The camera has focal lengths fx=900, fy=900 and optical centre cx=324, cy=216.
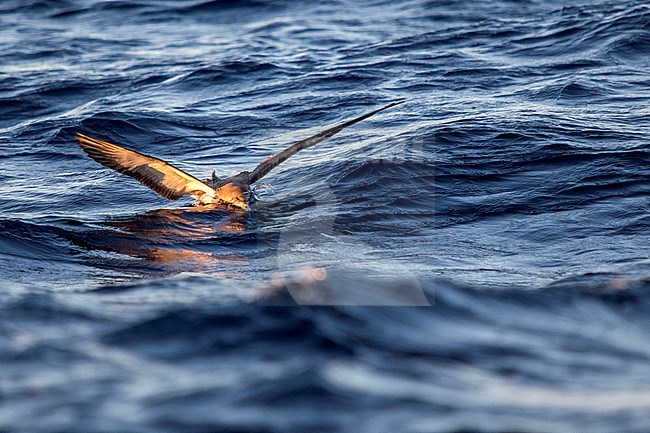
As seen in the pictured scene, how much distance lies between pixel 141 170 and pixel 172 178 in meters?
0.41

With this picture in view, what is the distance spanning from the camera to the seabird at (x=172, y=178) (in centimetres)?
974

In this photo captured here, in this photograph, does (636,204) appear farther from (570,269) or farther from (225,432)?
(225,432)

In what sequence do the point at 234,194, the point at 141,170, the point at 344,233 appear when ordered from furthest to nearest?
the point at 141,170 → the point at 234,194 → the point at 344,233

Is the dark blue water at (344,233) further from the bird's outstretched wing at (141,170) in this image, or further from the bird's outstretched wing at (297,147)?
the bird's outstretched wing at (297,147)

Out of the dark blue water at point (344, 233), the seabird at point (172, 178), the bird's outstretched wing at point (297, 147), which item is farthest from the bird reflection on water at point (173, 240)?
the bird's outstretched wing at point (297, 147)

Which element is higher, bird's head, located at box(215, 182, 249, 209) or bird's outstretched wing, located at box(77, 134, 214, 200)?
bird's outstretched wing, located at box(77, 134, 214, 200)

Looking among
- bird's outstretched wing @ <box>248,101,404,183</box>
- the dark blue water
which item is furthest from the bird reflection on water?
bird's outstretched wing @ <box>248,101,404,183</box>

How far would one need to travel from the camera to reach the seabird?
384 inches

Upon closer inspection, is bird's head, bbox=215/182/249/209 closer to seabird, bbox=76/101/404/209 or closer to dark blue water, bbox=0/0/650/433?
seabird, bbox=76/101/404/209

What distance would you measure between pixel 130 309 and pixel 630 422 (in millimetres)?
3472

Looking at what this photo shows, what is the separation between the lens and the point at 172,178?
9.88m

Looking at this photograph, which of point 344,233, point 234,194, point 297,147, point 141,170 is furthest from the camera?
point 141,170

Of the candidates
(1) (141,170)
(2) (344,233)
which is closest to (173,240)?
(1) (141,170)

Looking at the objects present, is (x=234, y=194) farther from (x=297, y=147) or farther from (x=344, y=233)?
(x=344, y=233)
